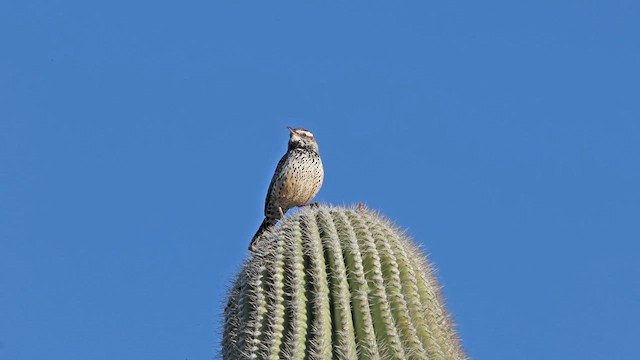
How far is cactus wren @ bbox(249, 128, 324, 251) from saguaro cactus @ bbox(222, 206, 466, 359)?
4.50m

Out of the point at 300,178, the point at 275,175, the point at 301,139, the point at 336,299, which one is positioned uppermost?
the point at 301,139

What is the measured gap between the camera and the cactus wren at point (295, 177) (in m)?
10.6

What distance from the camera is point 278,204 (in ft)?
35.4

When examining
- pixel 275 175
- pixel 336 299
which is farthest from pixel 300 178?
pixel 336 299

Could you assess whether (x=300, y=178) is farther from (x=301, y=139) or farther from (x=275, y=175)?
(x=301, y=139)

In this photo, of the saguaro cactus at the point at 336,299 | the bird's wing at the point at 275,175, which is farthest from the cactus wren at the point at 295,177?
the saguaro cactus at the point at 336,299

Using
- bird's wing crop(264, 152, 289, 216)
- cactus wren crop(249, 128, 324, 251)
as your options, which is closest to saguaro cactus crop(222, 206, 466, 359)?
cactus wren crop(249, 128, 324, 251)

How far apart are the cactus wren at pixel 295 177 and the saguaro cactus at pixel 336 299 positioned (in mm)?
4502

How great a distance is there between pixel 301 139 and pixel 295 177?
1.78ft

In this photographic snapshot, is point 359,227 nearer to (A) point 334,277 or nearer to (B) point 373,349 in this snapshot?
(A) point 334,277

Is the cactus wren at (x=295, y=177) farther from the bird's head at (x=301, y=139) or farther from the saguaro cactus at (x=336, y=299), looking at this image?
the saguaro cactus at (x=336, y=299)

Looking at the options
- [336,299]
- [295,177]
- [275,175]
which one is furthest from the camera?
[275,175]

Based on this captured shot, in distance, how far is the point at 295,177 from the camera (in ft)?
34.6

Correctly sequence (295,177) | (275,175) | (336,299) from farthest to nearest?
(275,175) < (295,177) < (336,299)
